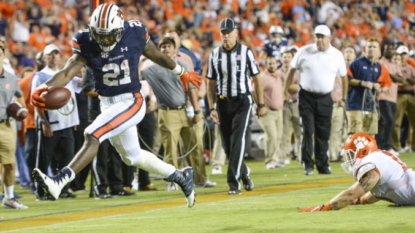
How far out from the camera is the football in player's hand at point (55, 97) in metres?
6.95

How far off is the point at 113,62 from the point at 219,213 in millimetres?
1725

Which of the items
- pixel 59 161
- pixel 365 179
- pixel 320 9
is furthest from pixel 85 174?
pixel 320 9

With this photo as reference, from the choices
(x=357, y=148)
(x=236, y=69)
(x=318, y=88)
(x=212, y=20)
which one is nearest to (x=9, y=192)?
(x=236, y=69)

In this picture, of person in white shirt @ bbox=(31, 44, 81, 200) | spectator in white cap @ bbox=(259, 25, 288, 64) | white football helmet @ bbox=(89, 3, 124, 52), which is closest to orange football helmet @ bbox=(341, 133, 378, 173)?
white football helmet @ bbox=(89, 3, 124, 52)

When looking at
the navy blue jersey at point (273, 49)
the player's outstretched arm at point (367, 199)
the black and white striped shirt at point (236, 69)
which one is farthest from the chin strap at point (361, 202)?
the navy blue jersey at point (273, 49)

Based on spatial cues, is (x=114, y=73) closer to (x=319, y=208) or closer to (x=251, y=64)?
(x=319, y=208)

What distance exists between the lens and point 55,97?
698cm

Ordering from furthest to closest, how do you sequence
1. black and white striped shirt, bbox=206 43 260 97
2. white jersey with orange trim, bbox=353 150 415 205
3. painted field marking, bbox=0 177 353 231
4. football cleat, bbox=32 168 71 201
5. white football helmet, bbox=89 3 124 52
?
black and white striped shirt, bbox=206 43 260 97 → painted field marking, bbox=0 177 353 231 → white football helmet, bbox=89 3 124 52 → white jersey with orange trim, bbox=353 150 415 205 → football cleat, bbox=32 168 71 201

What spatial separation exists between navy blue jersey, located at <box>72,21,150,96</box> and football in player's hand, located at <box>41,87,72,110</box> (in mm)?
511

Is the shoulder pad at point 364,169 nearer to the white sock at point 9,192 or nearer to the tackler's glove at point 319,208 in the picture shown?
the tackler's glove at point 319,208

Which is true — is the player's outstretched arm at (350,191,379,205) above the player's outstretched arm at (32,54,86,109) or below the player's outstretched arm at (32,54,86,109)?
below

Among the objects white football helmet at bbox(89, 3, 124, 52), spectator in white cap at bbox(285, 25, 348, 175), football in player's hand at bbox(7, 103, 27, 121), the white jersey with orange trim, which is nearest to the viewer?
the white jersey with orange trim

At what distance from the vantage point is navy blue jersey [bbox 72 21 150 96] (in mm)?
7453

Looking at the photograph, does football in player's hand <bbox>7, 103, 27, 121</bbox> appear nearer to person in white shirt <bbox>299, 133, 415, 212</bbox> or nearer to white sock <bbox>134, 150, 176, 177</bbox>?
white sock <bbox>134, 150, 176, 177</bbox>
